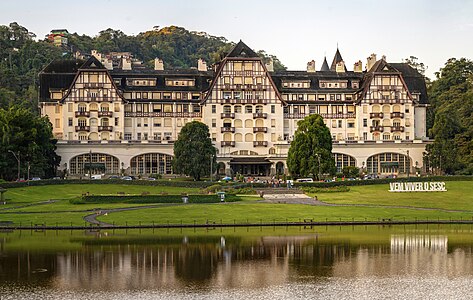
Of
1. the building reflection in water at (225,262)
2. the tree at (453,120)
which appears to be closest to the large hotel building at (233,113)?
the tree at (453,120)

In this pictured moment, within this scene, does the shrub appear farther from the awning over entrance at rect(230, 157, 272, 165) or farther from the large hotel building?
the awning over entrance at rect(230, 157, 272, 165)

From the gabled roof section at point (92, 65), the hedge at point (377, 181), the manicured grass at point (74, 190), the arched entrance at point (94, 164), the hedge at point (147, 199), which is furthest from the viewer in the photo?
the gabled roof section at point (92, 65)

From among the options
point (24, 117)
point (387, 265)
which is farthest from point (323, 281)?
point (24, 117)

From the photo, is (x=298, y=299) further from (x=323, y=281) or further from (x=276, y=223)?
(x=276, y=223)

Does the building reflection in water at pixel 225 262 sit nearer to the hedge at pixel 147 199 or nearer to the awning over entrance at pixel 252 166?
the hedge at pixel 147 199

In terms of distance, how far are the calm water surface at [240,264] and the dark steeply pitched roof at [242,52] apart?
224 feet

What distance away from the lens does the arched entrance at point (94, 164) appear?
433ft

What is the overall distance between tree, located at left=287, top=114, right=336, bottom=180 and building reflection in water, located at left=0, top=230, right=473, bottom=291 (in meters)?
44.9

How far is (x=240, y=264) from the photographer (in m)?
55.0

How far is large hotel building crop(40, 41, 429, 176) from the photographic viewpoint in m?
134

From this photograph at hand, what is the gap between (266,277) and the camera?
50344 millimetres

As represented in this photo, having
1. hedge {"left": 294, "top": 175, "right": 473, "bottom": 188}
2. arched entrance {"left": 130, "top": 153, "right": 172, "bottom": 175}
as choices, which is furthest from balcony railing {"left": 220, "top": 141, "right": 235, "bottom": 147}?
hedge {"left": 294, "top": 175, "right": 473, "bottom": 188}

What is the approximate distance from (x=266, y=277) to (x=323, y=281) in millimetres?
3779

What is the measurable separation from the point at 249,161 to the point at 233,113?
928cm
